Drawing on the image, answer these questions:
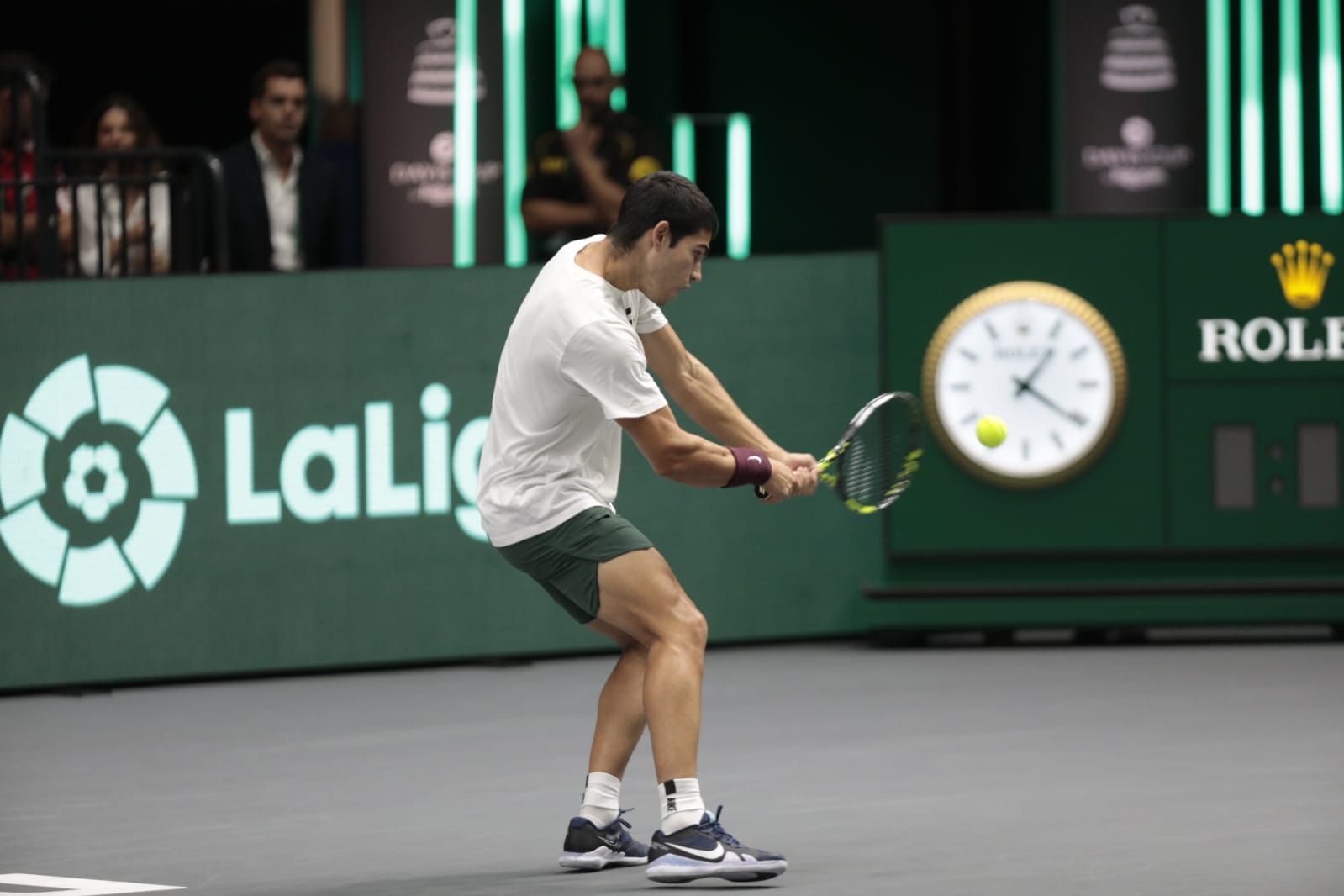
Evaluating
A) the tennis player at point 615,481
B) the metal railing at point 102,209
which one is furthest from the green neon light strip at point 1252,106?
the tennis player at point 615,481

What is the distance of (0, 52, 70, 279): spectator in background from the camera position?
1072 centimetres

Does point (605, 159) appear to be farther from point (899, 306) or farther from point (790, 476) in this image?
point (790, 476)

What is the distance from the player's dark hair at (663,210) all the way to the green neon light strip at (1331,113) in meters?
9.78

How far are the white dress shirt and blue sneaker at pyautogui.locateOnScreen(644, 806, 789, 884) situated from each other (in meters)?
5.53

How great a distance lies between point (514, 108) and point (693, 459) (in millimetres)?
8567

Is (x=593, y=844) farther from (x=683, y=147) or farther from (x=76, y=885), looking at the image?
(x=683, y=147)

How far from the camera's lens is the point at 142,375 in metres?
10.3

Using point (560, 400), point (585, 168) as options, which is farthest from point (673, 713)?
point (585, 168)

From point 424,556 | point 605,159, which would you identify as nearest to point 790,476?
point 424,556

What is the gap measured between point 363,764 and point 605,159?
14.7ft

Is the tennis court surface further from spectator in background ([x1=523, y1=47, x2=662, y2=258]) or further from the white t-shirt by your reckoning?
spectator in background ([x1=523, y1=47, x2=662, y2=258])

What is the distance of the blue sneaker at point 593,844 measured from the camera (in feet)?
21.9

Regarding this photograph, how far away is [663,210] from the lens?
6527 mm

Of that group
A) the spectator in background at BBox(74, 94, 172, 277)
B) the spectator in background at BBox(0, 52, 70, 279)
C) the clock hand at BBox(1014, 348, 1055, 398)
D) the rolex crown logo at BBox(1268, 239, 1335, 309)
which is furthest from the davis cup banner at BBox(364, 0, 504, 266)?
the rolex crown logo at BBox(1268, 239, 1335, 309)
